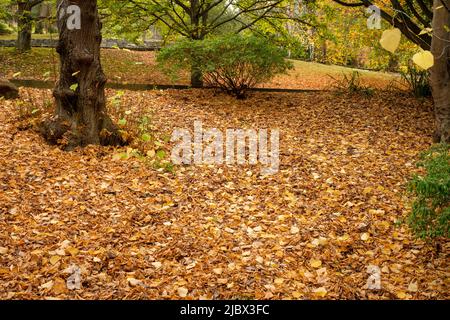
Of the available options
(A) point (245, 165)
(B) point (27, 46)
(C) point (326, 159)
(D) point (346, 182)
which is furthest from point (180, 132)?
(B) point (27, 46)

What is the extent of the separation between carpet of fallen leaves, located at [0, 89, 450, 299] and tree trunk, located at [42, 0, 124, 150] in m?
0.29

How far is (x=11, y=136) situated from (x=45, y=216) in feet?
8.55

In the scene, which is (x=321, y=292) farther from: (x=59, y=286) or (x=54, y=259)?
(x=54, y=259)

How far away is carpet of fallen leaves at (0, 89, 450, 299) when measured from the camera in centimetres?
353

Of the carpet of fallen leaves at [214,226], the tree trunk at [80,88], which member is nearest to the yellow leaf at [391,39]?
the carpet of fallen leaves at [214,226]

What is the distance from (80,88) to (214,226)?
126 inches

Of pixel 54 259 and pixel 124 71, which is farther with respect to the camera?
pixel 124 71

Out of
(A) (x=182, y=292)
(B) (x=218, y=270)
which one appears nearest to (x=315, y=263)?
(B) (x=218, y=270)

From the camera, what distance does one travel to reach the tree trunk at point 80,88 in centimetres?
600

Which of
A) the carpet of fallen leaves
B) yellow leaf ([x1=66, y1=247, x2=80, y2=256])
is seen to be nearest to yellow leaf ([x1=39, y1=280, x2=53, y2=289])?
the carpet of fallen leaves

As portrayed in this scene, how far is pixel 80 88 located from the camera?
243 inches

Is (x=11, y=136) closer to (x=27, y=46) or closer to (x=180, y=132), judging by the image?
(x=180, y=132)

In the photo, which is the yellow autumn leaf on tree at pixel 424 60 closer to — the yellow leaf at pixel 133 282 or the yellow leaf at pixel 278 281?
the yellow leaf at pixel 278 281

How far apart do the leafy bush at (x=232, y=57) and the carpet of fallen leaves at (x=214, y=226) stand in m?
2.96
